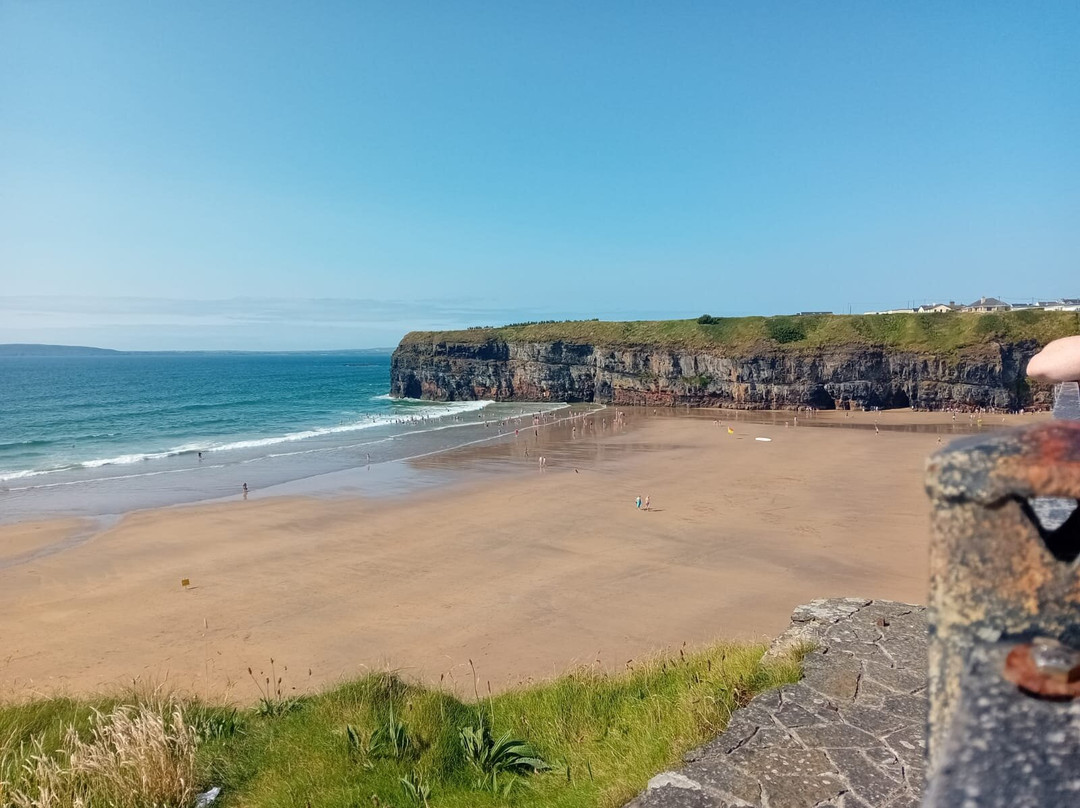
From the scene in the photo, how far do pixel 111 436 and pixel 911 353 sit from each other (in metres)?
59.8

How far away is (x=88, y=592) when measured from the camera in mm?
16234

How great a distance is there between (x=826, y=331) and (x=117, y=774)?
62956mm

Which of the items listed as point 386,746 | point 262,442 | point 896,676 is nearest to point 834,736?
point 896,676

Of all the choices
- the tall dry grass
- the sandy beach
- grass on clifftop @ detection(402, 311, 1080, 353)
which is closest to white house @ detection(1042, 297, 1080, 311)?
grass on clifftop @ detection(402, 311, 1080, 353)

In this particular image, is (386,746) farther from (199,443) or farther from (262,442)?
(199,443)

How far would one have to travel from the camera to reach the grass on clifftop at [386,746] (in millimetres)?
4680

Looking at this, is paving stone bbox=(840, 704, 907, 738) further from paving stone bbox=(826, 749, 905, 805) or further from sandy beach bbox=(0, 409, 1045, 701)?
sandy beach bbox=(0, 409, 1045, 701)

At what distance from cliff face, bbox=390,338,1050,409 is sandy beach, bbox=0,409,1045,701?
2723cm

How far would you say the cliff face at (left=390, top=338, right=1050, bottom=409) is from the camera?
167 feet

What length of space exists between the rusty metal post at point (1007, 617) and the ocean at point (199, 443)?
27.6 m

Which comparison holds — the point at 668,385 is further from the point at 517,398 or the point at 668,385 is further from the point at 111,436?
the point at 111,436

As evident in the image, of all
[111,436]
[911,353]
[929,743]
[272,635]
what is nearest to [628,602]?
[272,635]

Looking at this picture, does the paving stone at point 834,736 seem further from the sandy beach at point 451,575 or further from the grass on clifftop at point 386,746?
the sandy beach at point 451,575

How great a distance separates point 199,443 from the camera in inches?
1641
